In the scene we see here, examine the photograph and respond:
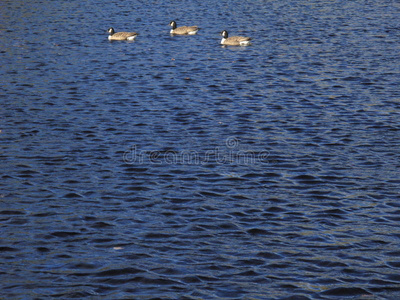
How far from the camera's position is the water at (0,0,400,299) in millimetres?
14547

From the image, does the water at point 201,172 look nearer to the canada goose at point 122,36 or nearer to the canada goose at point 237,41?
the canada goose at point 237,41

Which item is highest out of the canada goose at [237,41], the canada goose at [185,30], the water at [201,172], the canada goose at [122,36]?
the canada goose at [185,30]

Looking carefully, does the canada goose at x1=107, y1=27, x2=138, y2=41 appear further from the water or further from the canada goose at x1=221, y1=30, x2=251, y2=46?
the canada goose at x1=221, y1=30, x2=251, y2=46

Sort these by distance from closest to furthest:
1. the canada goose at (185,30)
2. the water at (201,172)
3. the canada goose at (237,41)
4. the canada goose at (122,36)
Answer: the water at (201,172) → the canada goose at (237,41) → the canada goose at (122,36) → the canada goose at (185,30)

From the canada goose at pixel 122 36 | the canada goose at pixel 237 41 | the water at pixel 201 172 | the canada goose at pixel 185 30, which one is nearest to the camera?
the water at pixel 201 172

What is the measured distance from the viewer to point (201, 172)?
21.3m

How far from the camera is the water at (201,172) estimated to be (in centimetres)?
1455

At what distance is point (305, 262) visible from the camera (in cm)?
1498

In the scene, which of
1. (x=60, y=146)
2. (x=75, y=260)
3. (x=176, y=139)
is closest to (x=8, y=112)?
(x=60, y=146)

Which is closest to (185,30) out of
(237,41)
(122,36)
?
(122,36)

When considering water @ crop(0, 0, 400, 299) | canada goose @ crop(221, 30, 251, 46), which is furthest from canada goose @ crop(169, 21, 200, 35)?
water @ crop(0, 0, 400, 299)

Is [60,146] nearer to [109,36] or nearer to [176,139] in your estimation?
[176,139]

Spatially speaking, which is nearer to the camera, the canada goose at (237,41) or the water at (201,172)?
the water at (201,172)

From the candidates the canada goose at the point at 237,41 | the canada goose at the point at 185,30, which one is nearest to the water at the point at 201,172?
the canada goose at the point at 237,41
